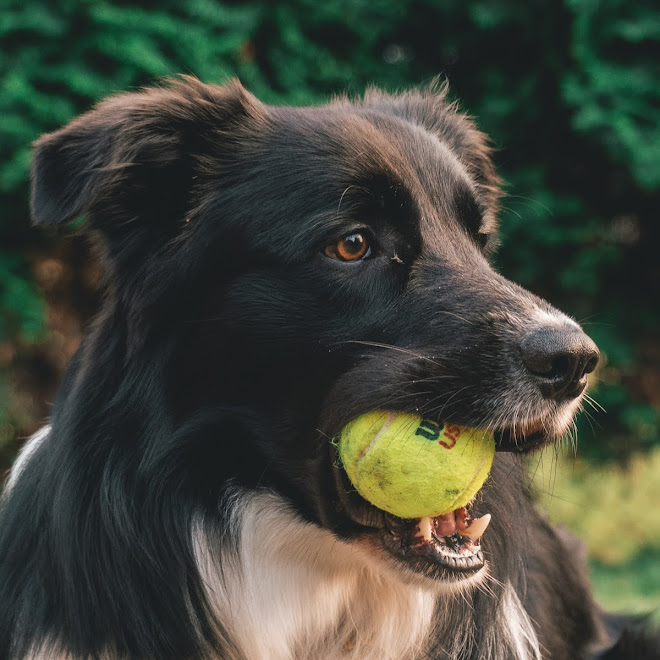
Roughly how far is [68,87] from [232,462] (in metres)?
3.17

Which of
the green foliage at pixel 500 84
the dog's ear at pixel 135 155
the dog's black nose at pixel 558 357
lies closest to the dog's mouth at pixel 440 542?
the dog's black nose at pixel 558 357

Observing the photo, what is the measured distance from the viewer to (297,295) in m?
2.63

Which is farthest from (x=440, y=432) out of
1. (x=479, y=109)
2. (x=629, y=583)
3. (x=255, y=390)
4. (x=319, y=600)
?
(x=629, y=583)

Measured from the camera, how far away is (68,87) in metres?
5.12

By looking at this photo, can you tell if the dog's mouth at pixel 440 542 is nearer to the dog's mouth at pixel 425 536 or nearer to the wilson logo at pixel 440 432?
the dog's mouth at pixel 425 536

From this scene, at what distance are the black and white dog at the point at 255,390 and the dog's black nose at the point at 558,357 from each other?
0.6 inches

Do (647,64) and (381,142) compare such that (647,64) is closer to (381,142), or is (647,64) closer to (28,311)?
(381,142)

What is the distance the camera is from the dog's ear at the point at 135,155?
2.44m

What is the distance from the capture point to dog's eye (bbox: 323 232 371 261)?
8.62ft

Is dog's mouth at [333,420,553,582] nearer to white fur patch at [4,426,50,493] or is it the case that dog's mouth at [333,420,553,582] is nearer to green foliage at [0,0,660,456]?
white fur patch at [4,426,50,493]

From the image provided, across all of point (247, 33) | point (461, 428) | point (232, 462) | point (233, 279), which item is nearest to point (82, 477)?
point (232, 462)

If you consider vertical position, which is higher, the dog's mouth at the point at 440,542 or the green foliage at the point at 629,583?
the dog's mouth at the point at 440,542

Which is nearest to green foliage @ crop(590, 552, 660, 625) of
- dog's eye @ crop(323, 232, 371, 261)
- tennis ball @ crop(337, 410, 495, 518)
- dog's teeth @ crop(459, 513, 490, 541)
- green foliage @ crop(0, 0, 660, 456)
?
green foliage @ crop(0, 0, 660, 456)

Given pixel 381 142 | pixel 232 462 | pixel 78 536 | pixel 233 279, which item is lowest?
pixel 78 536
